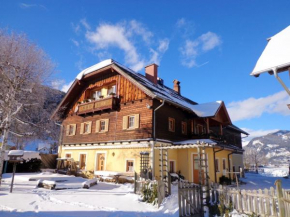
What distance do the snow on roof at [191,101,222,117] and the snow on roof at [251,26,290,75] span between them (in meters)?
7.85

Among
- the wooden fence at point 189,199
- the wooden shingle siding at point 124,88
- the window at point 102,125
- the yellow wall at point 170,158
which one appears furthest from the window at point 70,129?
the wooden fence at point 189,199

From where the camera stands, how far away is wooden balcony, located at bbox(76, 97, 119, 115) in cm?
1723

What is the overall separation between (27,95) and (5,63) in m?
2.70

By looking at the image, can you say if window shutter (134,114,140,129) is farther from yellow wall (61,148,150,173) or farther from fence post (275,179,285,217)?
fence post (275,179,285,217)

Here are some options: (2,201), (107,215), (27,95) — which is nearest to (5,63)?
(27,95)

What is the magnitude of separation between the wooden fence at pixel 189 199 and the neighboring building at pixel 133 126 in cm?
427

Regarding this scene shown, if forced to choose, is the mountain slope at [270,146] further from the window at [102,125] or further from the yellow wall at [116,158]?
the yellow wall at [116,158]

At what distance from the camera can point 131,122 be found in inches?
655

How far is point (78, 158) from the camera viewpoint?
64.3 feet

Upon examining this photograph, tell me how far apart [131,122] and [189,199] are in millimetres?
8942

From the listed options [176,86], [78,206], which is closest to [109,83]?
[176,86]

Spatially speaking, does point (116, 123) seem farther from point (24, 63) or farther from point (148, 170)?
point (24, 63)

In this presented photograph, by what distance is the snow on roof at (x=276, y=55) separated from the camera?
27.7 ft

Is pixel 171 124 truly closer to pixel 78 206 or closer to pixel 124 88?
pixel 124 88
